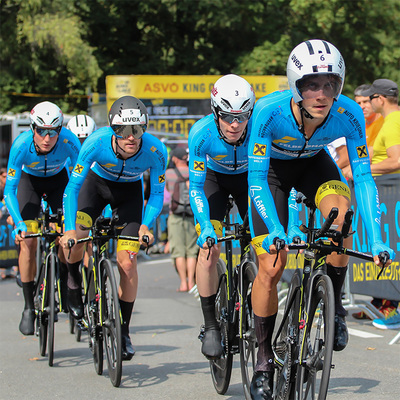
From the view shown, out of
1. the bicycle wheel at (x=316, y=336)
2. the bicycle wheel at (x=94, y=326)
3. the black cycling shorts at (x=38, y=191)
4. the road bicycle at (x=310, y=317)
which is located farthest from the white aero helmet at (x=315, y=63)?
the black cycling shorts at (x=38, y=191)

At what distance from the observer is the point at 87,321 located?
7.84 m

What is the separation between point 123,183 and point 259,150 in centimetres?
282

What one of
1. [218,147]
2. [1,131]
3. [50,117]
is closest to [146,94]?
[1,131]

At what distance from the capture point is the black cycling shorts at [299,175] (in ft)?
18.0

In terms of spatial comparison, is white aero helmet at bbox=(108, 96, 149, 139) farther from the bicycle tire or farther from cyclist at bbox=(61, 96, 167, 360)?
the bicycle tire

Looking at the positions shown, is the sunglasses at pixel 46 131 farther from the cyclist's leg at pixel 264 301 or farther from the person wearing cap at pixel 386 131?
the cyclist's leg at pixel 264 301

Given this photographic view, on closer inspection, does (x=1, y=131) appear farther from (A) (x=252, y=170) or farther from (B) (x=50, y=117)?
(A) (x=252, y=170)

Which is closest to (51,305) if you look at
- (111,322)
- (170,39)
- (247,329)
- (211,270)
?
(111,322)

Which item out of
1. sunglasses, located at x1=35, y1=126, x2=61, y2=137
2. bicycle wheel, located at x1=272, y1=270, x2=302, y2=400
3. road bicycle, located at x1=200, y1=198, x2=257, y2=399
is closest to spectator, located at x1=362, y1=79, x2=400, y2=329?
road bicycle, located at x1=200, y1=198, x2=257, y2=399

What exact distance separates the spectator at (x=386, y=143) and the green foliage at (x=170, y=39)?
1662cm

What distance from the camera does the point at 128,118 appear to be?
700 cm

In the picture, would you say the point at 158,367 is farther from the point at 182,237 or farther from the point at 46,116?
the point at 182,237

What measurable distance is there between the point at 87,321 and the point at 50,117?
212cm

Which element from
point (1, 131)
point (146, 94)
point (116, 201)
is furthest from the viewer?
point (1, 131)
